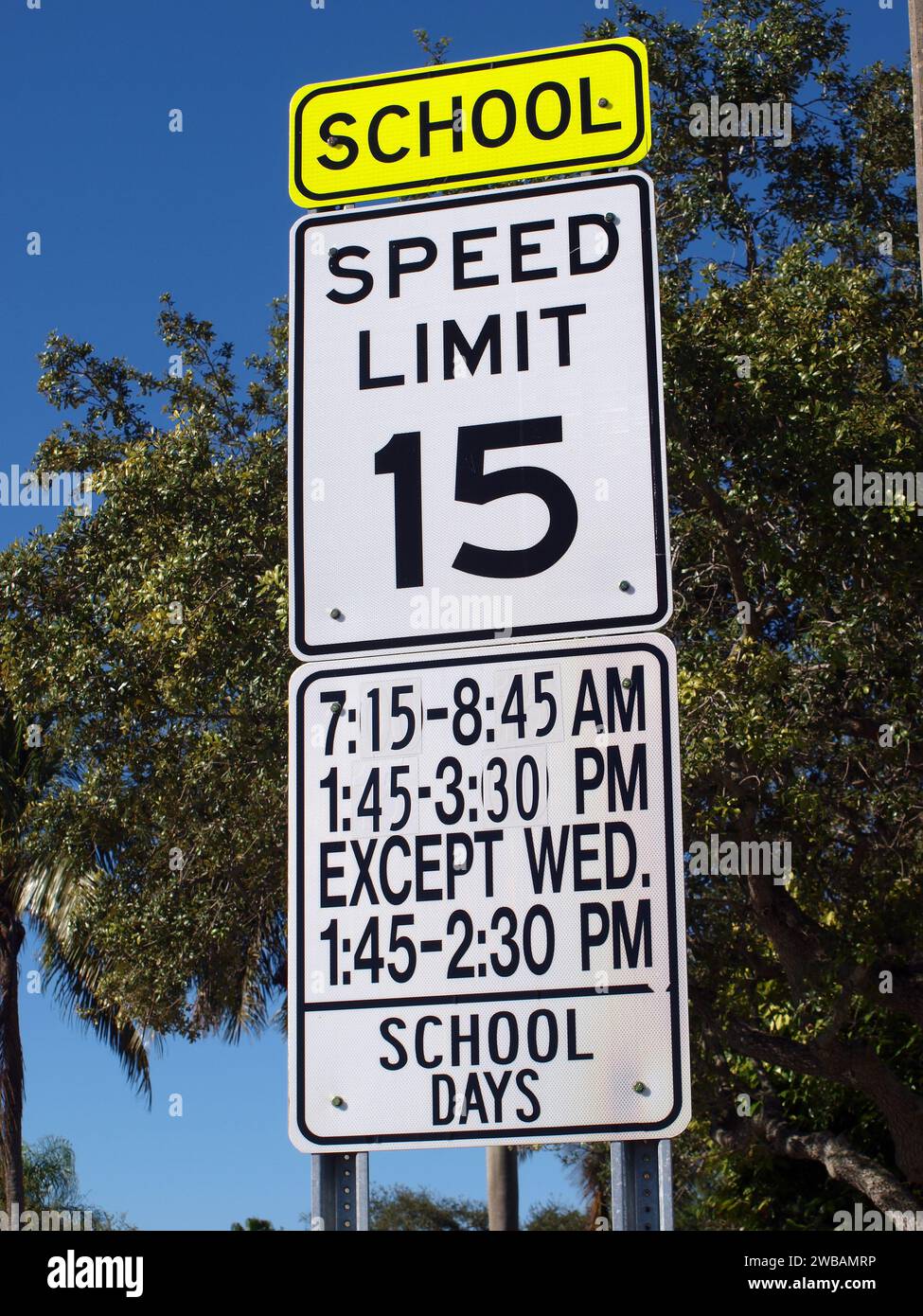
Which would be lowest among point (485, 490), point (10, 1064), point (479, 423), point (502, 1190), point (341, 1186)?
point (502, 1190)

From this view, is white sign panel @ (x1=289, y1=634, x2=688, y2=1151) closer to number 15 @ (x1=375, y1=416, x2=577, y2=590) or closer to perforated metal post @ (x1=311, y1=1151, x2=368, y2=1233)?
perforated metal post @ (x1=311, y1=1151, x2=368, y2=1233)

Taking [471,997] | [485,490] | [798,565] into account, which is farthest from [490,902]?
[798,565]

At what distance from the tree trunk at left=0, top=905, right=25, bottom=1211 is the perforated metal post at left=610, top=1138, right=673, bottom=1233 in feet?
63.7

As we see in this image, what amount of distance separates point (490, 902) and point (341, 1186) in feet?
1.51

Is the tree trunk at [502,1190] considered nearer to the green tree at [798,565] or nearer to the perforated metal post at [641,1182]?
the green tree at [798,565]

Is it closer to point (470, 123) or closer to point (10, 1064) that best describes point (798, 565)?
point (470, 123)

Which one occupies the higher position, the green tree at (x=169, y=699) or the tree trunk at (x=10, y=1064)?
the green tree at (x=169, y=699)

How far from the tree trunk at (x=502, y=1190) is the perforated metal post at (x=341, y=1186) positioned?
41.9ft

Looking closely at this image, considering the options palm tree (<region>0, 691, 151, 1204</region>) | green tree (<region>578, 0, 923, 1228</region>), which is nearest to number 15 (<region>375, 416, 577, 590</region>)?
green tree (<region>578, 0, 923, 1228</region>)

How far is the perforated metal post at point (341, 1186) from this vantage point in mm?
2252

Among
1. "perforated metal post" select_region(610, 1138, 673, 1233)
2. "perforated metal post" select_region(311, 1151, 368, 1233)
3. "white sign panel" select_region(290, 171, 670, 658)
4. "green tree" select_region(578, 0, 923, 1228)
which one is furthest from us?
"green tree" select_region(578, 0, 923, 1228)

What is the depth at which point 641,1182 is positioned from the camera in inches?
84.3

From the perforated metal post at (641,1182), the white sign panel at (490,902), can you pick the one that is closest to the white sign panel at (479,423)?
the white sign panel at (490,902)

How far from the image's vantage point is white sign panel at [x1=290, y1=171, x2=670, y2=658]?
2410 millimetres
